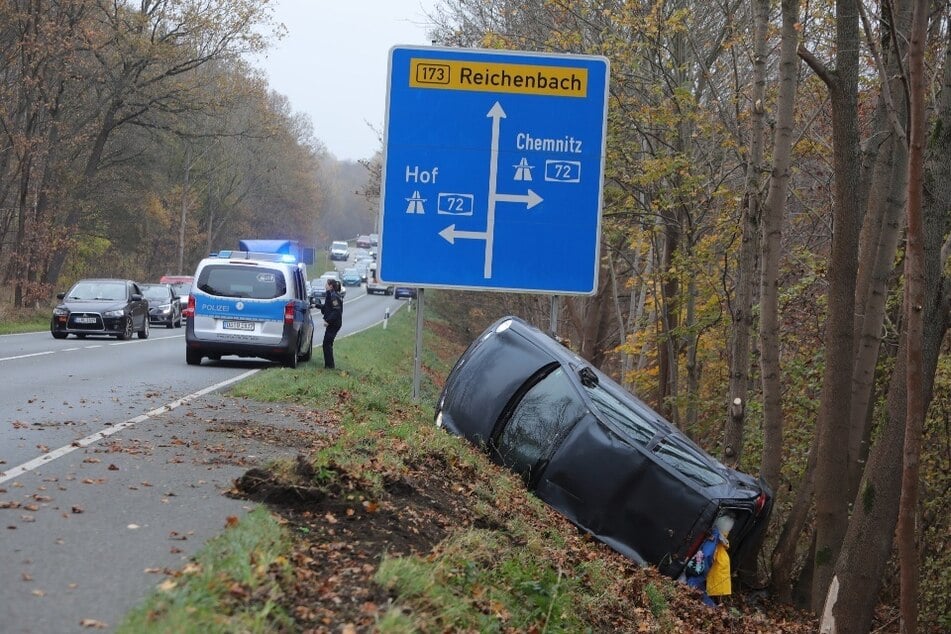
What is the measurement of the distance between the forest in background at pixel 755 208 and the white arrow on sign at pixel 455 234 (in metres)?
2.98

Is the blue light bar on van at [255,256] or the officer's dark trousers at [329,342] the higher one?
the blue light bar on van at [255,256]

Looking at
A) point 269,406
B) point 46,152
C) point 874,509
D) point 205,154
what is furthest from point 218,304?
point 205,154

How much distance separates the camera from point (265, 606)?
15.7 ft

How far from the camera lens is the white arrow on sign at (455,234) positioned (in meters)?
13.7

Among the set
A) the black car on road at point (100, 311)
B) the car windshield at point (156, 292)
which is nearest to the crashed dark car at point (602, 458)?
the black car on road at point (100, 311)

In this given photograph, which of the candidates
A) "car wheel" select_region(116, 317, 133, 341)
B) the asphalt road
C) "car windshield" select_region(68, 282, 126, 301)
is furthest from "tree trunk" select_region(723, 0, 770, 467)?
"car windshield" select_region(68, 282, 126, 301)

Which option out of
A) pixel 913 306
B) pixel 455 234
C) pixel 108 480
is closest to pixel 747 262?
pixel 455 234

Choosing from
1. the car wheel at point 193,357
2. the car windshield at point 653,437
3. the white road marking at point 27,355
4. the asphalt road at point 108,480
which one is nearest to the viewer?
the asphalt road at point 108,480

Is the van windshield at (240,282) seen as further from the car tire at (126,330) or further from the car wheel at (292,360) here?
the car tire at (126,330)

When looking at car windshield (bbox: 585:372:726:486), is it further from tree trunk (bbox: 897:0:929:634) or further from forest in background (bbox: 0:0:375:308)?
forest in background (bbox: 0:0:375:308)

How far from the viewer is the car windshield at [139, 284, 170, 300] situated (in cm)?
4200

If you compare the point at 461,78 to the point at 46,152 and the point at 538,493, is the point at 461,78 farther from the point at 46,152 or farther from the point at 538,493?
Result: the point at 46,152

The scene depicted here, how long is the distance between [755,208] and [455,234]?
10.9 ft

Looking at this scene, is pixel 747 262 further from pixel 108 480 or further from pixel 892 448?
pixel 108 480
